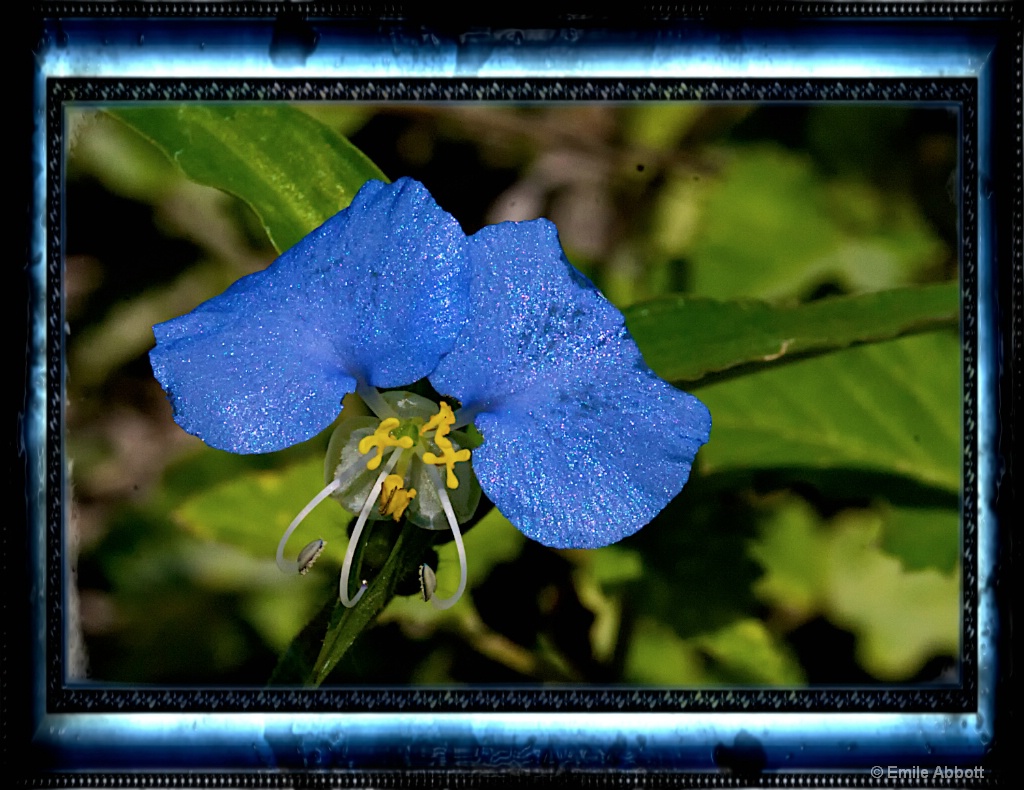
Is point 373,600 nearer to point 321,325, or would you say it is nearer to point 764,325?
point 321,325

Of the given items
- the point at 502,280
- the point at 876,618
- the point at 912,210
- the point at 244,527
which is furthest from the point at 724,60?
the point at 244,527

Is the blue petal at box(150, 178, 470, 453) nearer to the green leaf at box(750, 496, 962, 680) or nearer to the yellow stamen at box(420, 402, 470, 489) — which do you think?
the yellow stamen at box(420, 402, 470, 489)

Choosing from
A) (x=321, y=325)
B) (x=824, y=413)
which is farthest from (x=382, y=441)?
(x=824, y=413)

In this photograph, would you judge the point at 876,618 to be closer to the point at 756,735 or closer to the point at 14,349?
the point at 756,735

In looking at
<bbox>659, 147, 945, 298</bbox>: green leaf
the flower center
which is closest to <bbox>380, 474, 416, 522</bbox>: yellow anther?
the flower center

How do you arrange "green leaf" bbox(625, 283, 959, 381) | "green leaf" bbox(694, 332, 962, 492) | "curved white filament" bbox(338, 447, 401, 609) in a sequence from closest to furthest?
1. "curved white filament" bbox(338, 447, 401, 609)
2. "green leaf" bbox(625, 283, 959, 381)
3. "green leaf" bbox(694, 332, 962, 492)

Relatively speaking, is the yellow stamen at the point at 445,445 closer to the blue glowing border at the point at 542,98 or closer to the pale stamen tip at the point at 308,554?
the pale stamen tip at the point at 308,554
